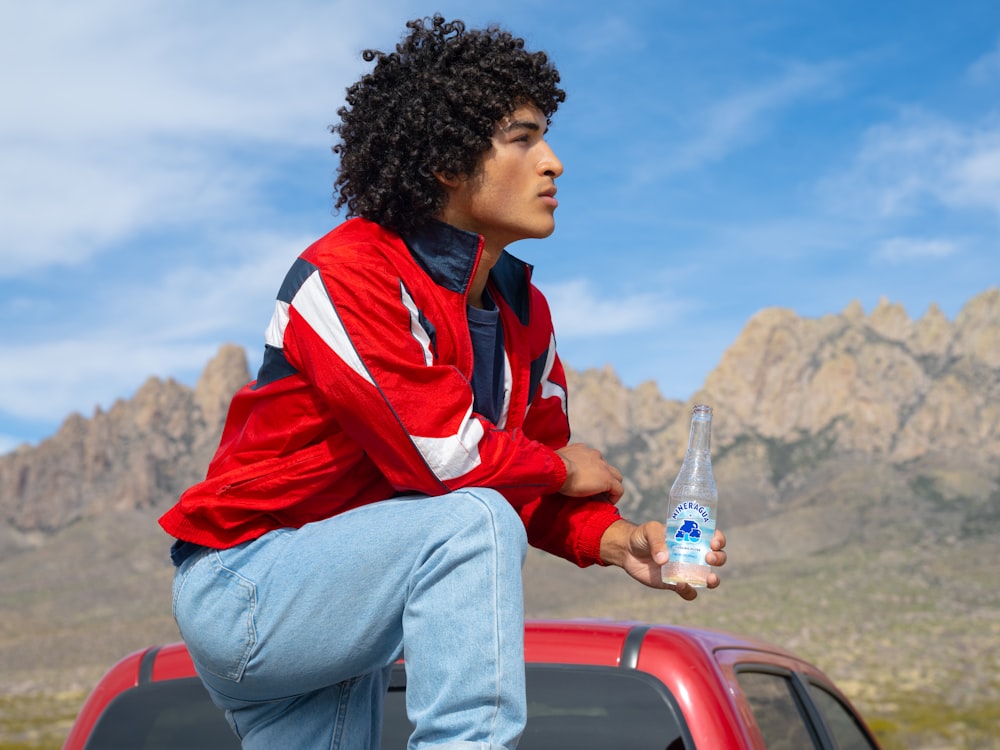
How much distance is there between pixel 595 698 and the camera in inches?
115

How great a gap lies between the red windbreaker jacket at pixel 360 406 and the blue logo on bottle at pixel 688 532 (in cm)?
26

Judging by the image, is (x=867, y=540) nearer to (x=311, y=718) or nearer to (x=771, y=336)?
(x=771, y=336)

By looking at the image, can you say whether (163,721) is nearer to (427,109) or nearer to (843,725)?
(427,109)

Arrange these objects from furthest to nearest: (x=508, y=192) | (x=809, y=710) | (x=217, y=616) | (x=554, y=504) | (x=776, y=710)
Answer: (x=809, y=710)
(x=776, y=710)
(x=554, y=504)
(x=508, y=192)
(x=217, y=616)

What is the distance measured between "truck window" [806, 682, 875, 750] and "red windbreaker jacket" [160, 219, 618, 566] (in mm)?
2040

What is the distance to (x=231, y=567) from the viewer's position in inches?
90.6

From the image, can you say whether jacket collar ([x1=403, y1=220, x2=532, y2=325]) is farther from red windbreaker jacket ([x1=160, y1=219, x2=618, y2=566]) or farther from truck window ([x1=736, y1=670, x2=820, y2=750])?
truck window ([x1=736, y1=670, x2=820, y2=750])

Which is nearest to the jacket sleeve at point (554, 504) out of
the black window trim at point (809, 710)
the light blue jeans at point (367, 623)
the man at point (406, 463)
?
the man at point (406, 463)

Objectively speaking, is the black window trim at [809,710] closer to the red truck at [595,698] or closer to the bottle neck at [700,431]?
the red truck at [595,698]

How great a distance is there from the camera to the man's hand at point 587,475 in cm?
257

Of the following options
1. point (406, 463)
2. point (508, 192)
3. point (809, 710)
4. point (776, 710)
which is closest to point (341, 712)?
point (406, 463)

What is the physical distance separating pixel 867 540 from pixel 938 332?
1982 inches

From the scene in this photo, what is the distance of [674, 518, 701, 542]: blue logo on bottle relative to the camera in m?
2.44

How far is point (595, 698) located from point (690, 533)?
2.22 ft
